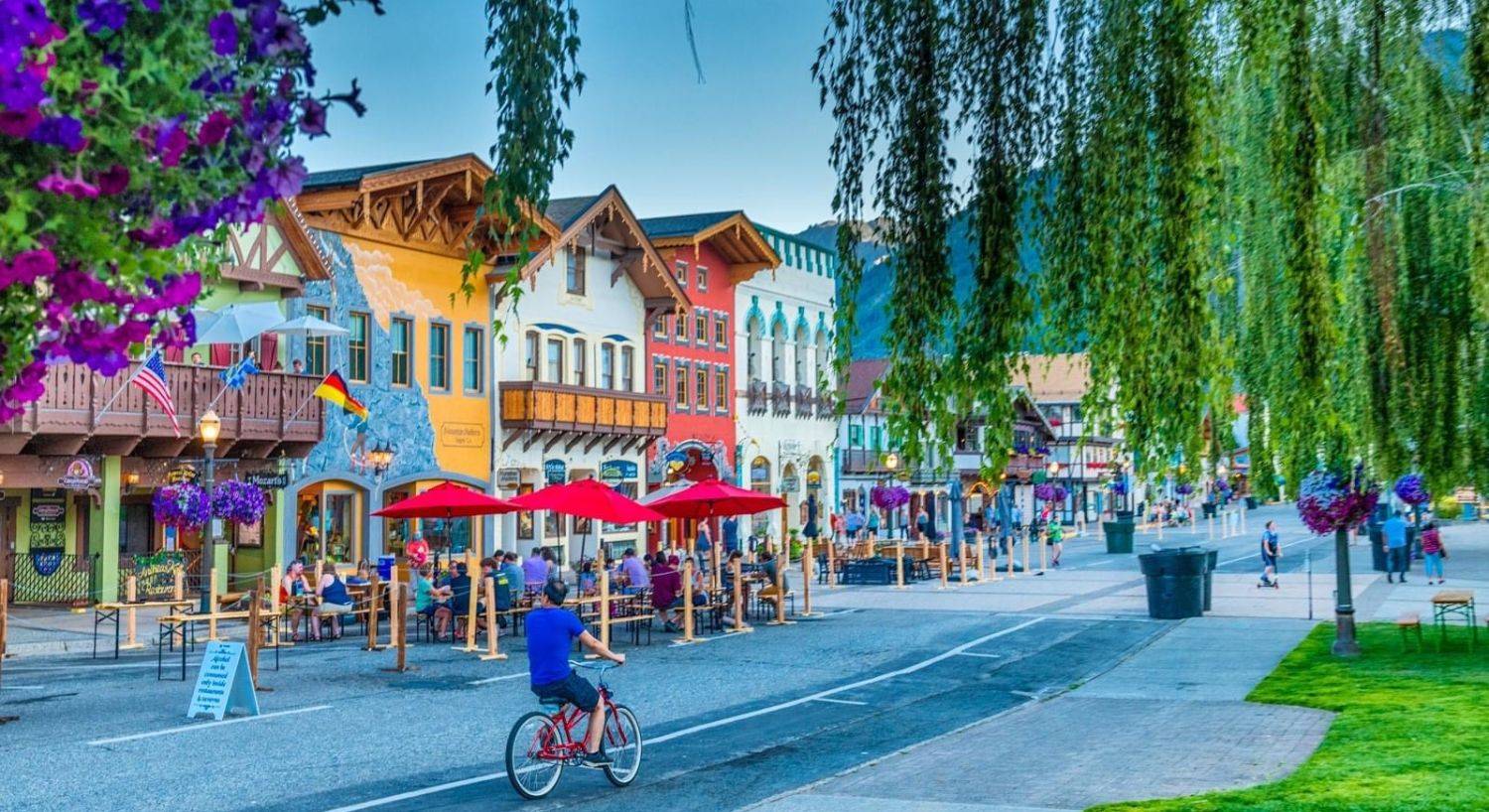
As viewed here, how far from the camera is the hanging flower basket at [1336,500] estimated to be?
2112 cm

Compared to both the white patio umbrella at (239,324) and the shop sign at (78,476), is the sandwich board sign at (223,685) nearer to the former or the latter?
the white patio umbrella at (239,324)

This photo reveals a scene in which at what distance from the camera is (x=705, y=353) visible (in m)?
51.3

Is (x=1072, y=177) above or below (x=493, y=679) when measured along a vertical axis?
above

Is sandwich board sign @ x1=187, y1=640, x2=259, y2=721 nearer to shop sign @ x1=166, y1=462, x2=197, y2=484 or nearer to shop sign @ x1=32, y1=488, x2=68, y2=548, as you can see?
shop sign @ x1=166, y1=462, x2=197, y2=484

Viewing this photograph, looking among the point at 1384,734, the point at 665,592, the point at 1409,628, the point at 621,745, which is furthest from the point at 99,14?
the point at 665,592

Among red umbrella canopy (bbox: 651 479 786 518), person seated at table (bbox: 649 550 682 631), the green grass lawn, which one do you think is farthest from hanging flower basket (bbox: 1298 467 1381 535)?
person seated at table (bbox: 649 550 682 631)

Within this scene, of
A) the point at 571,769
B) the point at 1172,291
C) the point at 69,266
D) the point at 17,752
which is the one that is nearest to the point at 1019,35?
the point at 1172,291

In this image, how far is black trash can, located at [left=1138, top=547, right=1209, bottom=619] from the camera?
92.2 ft

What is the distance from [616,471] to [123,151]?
41.2m

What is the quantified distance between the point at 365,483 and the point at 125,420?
7610mm

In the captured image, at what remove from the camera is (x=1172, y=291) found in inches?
293

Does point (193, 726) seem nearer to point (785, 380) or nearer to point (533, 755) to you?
point (533, 755)

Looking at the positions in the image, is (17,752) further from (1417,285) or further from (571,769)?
(1417,285)

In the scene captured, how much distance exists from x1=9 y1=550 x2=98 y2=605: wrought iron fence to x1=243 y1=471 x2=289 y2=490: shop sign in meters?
3.42
